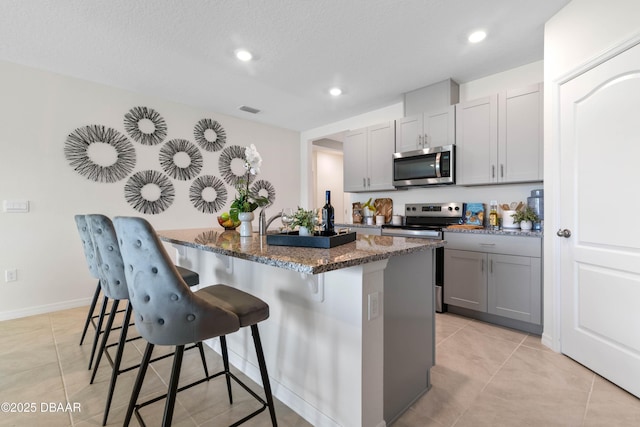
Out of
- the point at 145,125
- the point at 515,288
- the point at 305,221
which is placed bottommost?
the point at 515,288

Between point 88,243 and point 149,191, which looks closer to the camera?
point 88,243

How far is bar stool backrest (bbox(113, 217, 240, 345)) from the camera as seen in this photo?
1054 millimetres

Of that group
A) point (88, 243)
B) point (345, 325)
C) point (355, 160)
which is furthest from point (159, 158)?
point (345, 325)

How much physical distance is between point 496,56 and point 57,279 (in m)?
5.22

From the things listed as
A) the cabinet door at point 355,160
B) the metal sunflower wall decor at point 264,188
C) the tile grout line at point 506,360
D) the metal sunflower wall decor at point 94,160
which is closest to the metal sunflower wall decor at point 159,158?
the metal sunflower wall decor at point 94,160

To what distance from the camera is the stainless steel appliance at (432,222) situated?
10.3ft

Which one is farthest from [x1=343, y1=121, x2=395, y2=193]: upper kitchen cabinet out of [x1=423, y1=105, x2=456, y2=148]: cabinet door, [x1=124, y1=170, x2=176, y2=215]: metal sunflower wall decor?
[x1=124, y1=170, x2=176, y2=215]: metal sunflower wall decor

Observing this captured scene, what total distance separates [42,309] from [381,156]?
4376mm

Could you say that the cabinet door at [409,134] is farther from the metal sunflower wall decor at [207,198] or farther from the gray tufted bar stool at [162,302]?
the gray tufted bar stool at [162,302]

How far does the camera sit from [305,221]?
1.50 m

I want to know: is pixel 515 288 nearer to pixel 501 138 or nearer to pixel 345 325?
pixel 501 138

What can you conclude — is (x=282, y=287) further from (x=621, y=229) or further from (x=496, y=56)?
(x=496, y=56)

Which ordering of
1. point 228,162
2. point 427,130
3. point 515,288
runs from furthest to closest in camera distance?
point 228,162, point 427,130, point 515,288

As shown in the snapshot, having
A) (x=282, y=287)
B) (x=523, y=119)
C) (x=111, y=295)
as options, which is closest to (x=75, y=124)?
(x=111, y=295)
